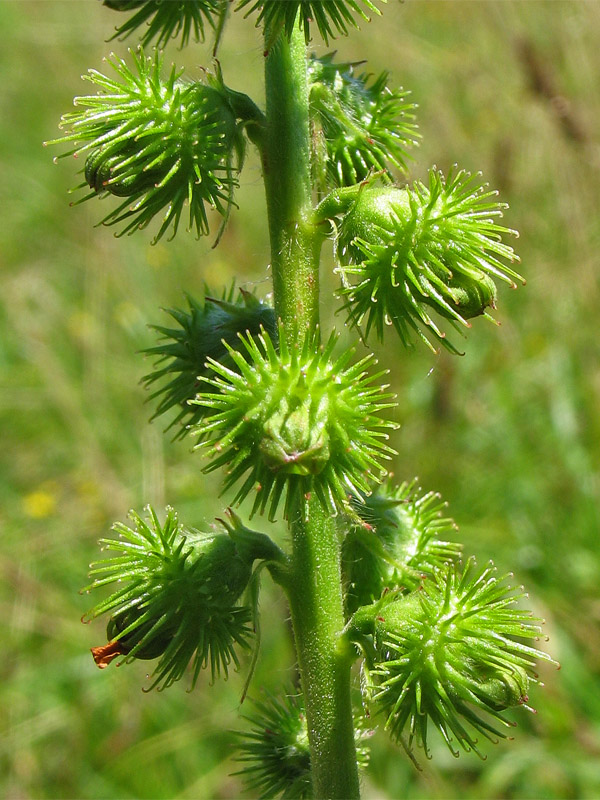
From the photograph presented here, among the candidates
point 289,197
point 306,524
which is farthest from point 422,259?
point 306,524

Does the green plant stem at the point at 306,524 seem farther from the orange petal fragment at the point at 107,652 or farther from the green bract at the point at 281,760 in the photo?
the orange petal fragment at the point at 107,652

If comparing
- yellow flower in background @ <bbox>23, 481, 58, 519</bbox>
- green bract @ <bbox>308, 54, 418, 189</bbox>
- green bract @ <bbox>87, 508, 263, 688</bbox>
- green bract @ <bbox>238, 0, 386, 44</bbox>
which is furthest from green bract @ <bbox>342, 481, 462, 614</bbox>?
yellow flower in background @ <bbox>23, 481, 58, 519</bbox>

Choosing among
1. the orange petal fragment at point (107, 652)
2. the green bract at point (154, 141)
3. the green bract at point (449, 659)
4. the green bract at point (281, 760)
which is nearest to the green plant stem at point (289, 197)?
the green bract at point (154, 141)

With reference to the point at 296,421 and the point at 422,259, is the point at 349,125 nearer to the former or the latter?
the point at 422,259

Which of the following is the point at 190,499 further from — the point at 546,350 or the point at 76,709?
the point at 546,350

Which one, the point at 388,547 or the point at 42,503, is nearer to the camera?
the point at 388,547

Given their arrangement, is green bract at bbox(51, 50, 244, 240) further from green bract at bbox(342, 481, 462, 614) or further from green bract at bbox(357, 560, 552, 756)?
green bract at bbox(357, 560, 552, 756)

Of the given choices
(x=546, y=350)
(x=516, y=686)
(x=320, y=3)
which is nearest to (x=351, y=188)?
(x=320, y=3)
